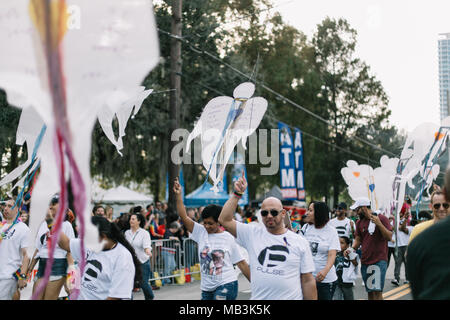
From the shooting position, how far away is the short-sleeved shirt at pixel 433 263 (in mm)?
2490

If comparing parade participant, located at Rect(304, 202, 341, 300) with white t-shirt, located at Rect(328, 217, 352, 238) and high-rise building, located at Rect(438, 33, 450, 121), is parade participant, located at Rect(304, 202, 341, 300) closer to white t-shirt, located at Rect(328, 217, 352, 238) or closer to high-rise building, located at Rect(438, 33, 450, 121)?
white t-shirt, located at Rect(328, 217, 352, 238)

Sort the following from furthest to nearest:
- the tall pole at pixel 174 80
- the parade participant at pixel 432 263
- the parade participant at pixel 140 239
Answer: the tall pole at pixel 174 80 → the parade participant at pixel 140 239 → the parade participant at pixel 432 263

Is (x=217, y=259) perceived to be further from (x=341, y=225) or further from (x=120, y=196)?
(x=120, y=196)

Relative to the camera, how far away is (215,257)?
657 centimetres

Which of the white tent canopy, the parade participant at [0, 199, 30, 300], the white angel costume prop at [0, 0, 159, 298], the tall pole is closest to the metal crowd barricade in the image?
the tall pole

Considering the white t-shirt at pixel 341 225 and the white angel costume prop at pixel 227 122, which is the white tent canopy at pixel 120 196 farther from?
the white angel costume prop at pixel 227 122

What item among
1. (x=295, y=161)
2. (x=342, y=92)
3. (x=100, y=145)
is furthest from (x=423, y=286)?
(x=342, y=92)

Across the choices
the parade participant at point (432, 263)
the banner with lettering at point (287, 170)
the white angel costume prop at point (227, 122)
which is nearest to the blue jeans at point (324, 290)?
the white angel costume prop at point (227, 122)

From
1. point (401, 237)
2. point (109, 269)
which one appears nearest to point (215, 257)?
point (109, 269)

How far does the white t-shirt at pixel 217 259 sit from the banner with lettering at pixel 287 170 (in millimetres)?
12313

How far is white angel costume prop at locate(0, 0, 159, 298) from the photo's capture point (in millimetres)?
2568

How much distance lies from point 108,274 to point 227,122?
91.1 inches
